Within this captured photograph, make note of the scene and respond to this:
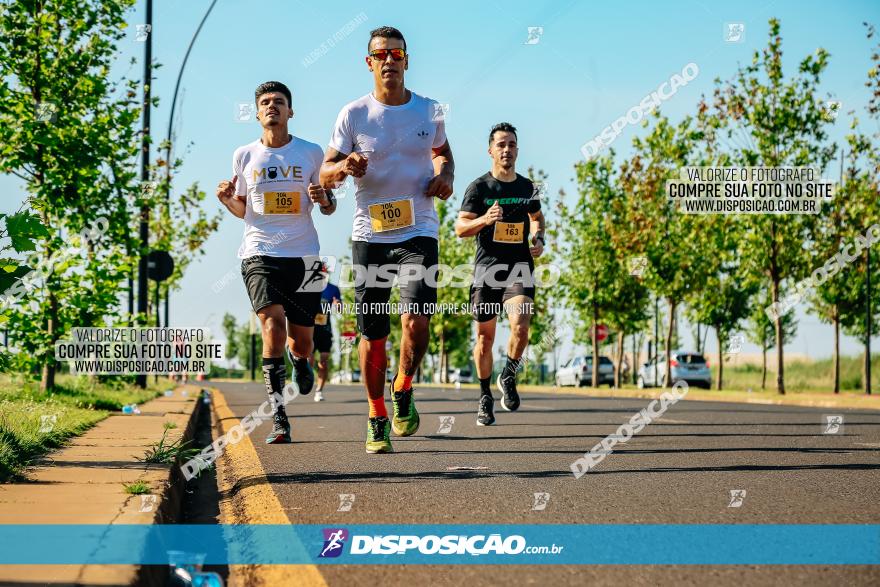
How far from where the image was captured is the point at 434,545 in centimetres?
359

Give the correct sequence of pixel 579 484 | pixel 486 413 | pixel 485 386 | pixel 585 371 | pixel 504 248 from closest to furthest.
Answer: pixel 579 484 < pixel 486 413 < pixel 504 248 < pixel 485 386 < pixel 585 371

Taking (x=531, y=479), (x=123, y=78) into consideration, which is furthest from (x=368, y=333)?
(x=123, y=78)

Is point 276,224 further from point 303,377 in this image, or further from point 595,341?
point 595,341

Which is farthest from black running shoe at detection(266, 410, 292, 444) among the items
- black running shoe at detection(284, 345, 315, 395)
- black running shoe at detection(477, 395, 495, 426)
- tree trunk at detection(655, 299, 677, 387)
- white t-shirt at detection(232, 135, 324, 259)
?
tree trunk at detection(655, 299, 677, 387)

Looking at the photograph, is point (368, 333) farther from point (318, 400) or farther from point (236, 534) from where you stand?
point (318, 400)

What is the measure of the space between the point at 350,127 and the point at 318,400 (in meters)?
10.2

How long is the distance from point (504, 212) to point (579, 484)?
4705 mm

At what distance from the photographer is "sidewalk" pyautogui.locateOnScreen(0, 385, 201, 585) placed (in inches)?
117

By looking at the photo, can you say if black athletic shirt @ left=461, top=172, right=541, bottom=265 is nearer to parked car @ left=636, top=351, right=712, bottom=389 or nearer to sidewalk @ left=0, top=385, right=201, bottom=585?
sidewalk @ left=0, top=385, right=201, bottom=585

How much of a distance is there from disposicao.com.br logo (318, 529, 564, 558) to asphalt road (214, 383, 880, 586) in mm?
237

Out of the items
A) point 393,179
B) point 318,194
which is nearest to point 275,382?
point 318,194

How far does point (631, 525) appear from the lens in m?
3.92

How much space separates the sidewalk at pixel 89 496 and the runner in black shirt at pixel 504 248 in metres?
3.58

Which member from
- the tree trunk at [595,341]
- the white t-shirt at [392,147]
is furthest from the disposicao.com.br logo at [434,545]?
the tree trunk at [595,341]
